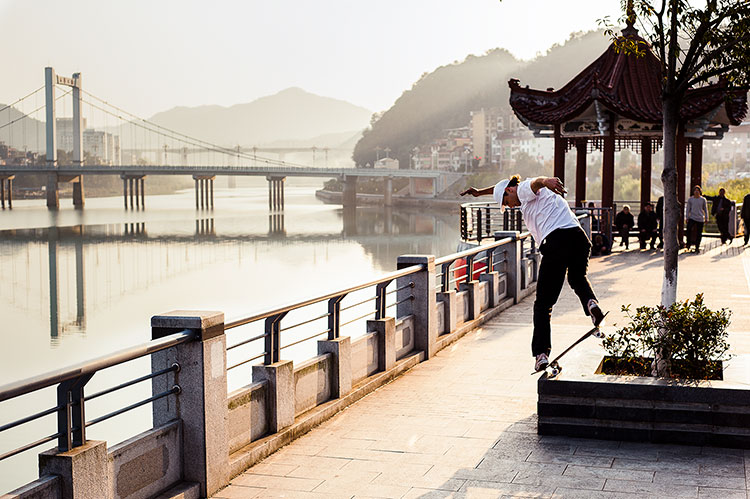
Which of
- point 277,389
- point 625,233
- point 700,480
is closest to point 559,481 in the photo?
point 700,480

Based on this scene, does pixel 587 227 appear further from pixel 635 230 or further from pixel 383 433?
pixel 383 433

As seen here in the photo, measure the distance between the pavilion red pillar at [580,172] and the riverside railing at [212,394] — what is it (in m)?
17.7

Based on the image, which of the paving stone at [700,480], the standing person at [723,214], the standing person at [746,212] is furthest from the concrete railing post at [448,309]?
the standing person at [723,214]

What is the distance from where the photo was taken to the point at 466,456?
244 inches

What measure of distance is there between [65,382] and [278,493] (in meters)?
1.73

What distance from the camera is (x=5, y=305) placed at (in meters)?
43.4

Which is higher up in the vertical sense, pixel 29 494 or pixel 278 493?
pixel 29 494

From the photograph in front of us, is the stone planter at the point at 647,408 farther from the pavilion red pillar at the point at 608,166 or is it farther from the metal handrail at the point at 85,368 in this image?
the pavilion red pillar at the point at 608,166

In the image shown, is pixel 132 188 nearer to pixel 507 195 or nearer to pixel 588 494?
pixel 507 195

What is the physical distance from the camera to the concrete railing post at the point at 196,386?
5293 mm

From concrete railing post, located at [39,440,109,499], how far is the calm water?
2999 millimetres

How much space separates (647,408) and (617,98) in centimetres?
1911

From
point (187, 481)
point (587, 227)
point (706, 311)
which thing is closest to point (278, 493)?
point (187, 481)

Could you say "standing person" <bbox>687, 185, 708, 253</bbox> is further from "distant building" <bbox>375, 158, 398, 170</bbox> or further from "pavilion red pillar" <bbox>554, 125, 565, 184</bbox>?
"distant building" <bbox>375, 158, 398, 170</bbox>
